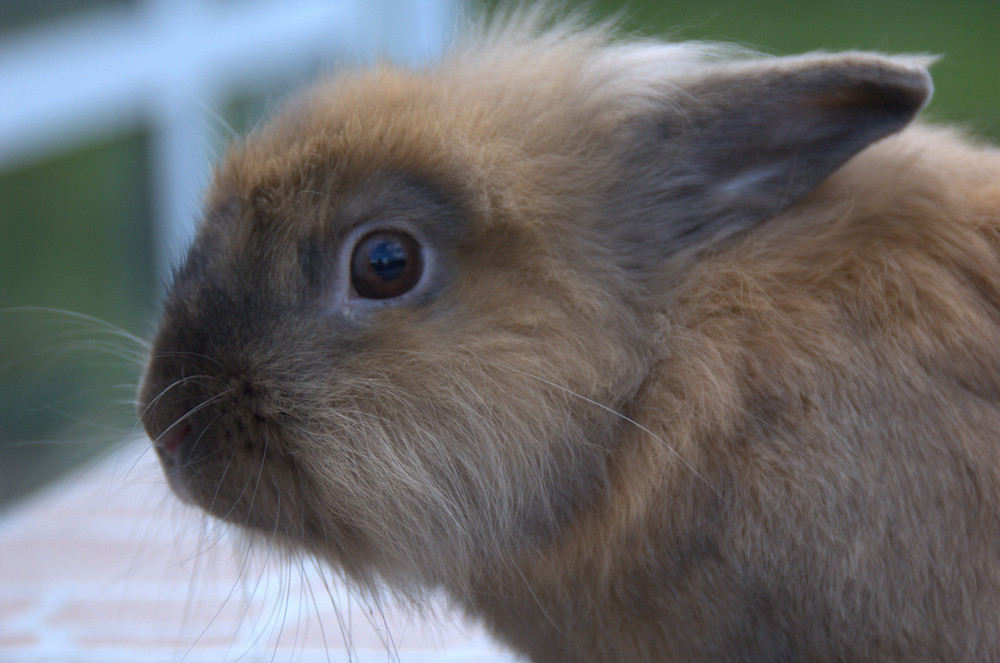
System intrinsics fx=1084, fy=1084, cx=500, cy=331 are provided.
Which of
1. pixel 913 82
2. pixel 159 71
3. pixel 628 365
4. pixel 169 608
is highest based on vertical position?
pixel 159 71

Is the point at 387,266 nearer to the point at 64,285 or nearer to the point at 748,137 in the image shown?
the point at 748,137

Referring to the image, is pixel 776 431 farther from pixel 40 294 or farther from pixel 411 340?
pixel 40 294

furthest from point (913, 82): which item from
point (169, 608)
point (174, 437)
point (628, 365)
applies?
point (169, 608)

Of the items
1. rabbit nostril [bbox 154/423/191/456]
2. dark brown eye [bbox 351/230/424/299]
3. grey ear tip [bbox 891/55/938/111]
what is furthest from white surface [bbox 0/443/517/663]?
grey ear tip [bbox 891/55/938/111]

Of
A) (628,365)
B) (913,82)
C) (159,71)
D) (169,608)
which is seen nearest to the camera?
(913,82)

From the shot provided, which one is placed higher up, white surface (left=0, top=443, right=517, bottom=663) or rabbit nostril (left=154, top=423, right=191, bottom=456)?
rabbit nostril (left=154, top=423, right=191, bottom=456)

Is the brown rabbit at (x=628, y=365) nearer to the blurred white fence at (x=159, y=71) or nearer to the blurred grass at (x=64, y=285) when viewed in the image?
the blurred white fence at (x=159, y=71)

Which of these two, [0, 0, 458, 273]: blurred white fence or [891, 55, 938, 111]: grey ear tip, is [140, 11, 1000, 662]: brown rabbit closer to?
[891, 55, 938, 111]: grey ear tip
